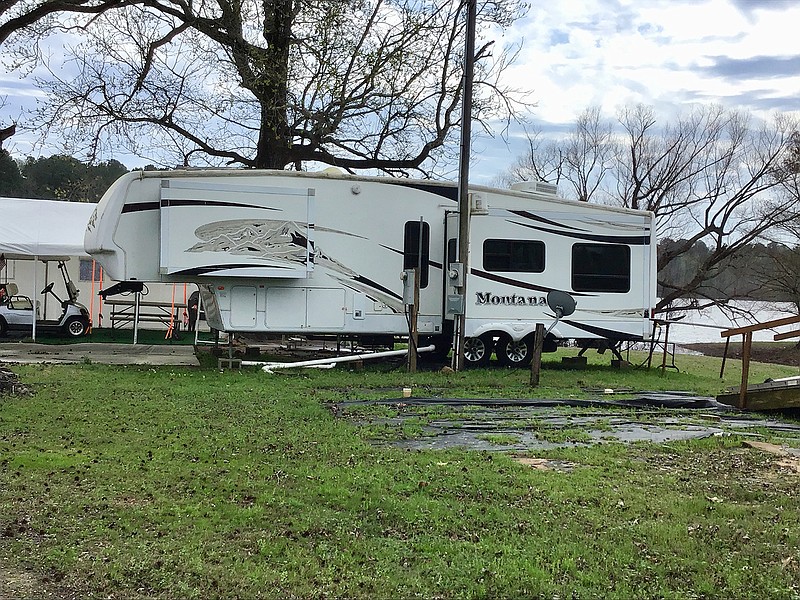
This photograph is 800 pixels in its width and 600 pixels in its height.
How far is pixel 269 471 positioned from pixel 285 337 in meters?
11.5

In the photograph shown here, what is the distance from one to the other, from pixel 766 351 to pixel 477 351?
21237 mm

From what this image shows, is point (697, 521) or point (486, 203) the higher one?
point (486, 203)

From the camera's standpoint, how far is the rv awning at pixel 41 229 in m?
17.6

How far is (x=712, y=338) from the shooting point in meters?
38.8

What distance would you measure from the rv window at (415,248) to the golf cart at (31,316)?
8.57m

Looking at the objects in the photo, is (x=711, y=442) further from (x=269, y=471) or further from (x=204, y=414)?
(x=204, y=414)

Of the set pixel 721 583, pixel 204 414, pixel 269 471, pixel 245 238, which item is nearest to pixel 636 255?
pixel 245 238

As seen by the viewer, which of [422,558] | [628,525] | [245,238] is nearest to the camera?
[422,558]

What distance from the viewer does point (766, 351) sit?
32.7 metres

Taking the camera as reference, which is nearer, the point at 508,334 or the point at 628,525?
the point at 628,525

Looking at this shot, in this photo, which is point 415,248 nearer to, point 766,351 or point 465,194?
point 465,194

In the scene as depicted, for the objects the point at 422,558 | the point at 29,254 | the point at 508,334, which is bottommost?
the point at 422,558

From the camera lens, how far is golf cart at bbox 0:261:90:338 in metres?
18.8

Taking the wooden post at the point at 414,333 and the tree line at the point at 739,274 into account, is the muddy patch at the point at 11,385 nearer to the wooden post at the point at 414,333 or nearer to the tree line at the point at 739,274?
the wooden post at the point at 414,333
